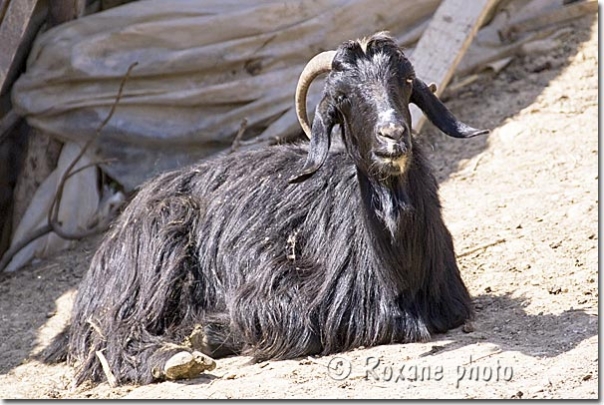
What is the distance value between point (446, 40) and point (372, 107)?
3.53 meters

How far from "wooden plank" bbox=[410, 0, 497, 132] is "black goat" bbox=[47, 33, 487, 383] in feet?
7.59

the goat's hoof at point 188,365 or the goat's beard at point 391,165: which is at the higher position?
the goat's beard at point 391,165

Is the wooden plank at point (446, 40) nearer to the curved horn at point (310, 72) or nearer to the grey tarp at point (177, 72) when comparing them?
the grey tarp at point (177, 72)

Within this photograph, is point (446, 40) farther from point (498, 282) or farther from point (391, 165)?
point (391, 165)

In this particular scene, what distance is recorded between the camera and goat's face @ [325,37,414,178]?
6.02 m

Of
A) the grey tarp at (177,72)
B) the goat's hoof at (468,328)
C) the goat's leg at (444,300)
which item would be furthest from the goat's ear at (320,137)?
the grey tarp at (177,72)

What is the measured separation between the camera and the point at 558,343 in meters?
6.03

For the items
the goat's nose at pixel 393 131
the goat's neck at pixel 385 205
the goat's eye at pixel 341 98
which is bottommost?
the goat's neck at pixel 385 205

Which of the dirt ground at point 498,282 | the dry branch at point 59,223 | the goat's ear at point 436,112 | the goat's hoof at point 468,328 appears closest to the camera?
the dirt ground at point 498,282

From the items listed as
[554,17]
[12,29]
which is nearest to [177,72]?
[12,29]

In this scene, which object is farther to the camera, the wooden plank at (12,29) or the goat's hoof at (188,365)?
the wooden plank at (12,29)

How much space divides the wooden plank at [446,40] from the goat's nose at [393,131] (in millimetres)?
3425

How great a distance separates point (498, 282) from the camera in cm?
738

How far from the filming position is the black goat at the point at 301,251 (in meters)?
6.34
